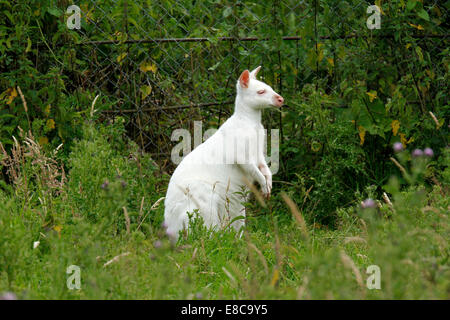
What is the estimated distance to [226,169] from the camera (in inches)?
184

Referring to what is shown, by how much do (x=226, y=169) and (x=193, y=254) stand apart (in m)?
1.42

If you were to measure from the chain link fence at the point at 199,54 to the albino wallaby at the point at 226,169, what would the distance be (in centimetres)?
91

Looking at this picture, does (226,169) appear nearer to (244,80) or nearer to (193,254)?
(244,80)

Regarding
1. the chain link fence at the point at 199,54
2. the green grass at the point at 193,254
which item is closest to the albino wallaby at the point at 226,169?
the green grass at the point at 193,254

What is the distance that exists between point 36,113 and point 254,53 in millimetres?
2041

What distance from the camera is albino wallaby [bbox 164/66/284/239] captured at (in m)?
4.43

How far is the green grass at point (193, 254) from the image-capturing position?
8.00ft

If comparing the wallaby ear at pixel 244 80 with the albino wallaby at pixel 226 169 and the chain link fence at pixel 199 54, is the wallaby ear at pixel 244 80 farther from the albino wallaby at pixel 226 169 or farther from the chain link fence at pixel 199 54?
the chain link fence at pixel 199 54

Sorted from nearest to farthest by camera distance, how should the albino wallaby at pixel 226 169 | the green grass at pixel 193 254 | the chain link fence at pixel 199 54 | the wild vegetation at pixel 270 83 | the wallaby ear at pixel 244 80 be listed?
the green grass at pixel 193 254 < the albino wallaby at pixel 226 169 < the wallaby ear at pixel 244 80 < the wild vegetation at pixel 270 83 < the chain link fence at pixel 199 54

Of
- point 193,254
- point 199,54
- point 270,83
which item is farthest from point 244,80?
point 193,254

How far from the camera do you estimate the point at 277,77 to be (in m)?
5.68
